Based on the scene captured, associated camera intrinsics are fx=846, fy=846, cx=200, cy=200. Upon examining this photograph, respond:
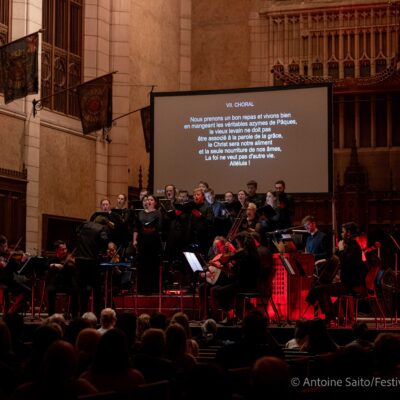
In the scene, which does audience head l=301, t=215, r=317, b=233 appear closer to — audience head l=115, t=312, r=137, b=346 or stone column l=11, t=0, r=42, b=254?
audience head l=115, t=312, r=137, b=346

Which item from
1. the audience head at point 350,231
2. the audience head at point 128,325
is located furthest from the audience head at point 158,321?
the audience head at point 350,231

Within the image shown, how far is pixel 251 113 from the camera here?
15.7m

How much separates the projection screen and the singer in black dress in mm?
3666

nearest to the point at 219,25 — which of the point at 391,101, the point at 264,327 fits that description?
the point at 391,101

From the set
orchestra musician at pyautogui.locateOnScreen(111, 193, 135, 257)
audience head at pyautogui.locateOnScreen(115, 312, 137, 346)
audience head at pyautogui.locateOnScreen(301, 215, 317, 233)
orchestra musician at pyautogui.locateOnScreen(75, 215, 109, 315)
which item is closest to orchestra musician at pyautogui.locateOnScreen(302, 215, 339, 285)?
audience head at pyautogui.locateOnScreen(301, 215, 317, 233)

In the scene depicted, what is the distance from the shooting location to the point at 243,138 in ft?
51.4

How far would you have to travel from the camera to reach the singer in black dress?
39.4 feet

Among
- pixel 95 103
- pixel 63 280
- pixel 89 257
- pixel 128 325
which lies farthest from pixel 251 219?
pixel 95 103

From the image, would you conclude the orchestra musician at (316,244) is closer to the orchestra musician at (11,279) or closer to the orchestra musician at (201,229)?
the orchestra musician at (201,229)

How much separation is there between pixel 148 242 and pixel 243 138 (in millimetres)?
4333

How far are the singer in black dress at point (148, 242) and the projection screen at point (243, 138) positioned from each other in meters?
3.67

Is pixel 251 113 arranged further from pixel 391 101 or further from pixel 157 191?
pixel 391 101

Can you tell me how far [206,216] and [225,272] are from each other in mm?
1756
